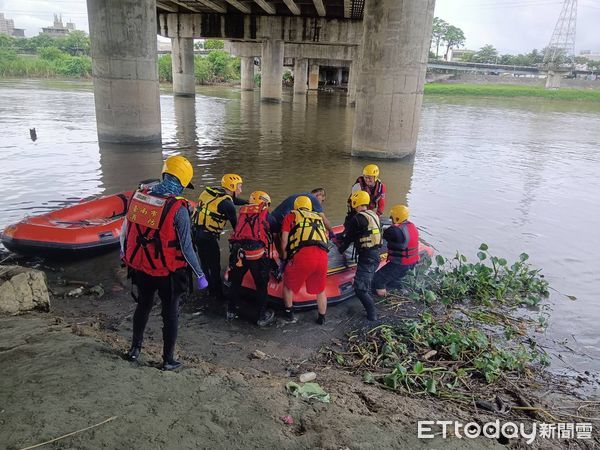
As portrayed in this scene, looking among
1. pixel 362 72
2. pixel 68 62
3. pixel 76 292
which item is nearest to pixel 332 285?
pixel 76 292

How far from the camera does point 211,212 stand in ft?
18.3

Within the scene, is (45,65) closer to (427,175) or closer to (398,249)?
(427,175)

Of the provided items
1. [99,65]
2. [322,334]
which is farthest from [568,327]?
[99,65]

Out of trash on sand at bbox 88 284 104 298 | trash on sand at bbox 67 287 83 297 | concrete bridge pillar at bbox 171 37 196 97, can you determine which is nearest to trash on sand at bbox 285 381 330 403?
trash on sand at bbox 88 284 104 298

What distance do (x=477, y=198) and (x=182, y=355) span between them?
29.8ft

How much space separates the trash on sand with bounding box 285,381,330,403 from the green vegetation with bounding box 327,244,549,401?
61 centimetres

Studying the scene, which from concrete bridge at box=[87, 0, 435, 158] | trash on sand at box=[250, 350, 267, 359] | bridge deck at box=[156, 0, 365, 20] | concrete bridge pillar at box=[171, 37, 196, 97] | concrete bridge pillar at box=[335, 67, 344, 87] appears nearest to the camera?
trash on sand at box=[250, 350, 267, 359]

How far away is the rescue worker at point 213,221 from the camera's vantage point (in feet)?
18.2

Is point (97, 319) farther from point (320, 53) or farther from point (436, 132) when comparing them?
point (320, 53)

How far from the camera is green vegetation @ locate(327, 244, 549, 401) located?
413 centimetres

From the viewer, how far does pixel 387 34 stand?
1348 centimetres

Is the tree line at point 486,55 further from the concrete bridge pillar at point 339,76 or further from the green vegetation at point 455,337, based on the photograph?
the green vegetation at point 455,337

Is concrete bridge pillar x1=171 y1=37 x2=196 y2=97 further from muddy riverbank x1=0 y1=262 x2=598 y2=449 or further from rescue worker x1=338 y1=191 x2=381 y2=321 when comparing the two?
muddy riverbank x1=0 y1=262 x2=598 y2=449

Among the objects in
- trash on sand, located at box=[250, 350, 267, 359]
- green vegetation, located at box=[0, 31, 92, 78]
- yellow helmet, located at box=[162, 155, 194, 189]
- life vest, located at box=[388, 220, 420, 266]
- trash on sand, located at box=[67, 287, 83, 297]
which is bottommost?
trash on sand, located at box=[67, 287, 83, 297]
